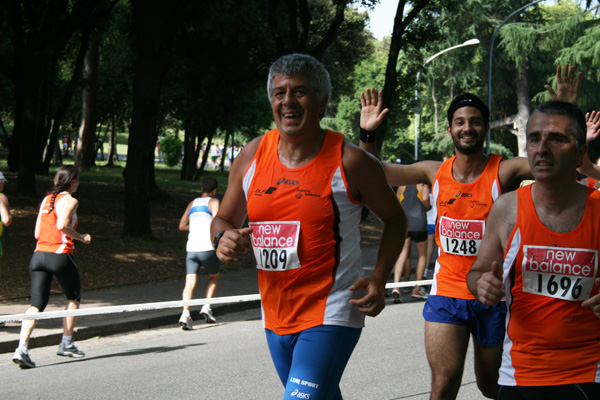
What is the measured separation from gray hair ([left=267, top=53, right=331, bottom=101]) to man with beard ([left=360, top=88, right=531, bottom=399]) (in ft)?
2.98

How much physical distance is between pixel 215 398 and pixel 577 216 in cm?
385

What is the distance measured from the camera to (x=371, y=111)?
454 centimetres

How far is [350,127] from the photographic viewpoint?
7000cm

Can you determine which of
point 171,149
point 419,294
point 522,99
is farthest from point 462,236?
point 171,149

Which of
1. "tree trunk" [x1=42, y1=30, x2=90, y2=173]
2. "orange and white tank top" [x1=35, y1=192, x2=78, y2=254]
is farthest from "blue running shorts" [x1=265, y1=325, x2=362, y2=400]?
"tree trunk" [x1=42, y1=30, x2=90, y2=173]

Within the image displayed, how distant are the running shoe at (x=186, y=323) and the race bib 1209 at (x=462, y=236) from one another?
5.51 m

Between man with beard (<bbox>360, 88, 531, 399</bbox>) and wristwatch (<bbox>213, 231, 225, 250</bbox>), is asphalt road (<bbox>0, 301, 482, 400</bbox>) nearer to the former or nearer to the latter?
man with beard (<bbox>360, 88, 531, 399</bbox>)

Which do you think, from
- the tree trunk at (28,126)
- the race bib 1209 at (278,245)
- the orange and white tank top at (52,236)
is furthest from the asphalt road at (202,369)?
the tree trunk at (28,126)

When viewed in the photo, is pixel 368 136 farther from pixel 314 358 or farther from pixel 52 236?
pixel 52 236

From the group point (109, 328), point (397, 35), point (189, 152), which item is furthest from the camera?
point (189, 152)

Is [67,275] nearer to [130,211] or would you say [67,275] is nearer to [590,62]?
[130,211]

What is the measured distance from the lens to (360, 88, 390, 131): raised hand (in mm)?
4473

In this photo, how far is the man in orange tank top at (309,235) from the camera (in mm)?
3408

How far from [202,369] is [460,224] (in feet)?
11.4
